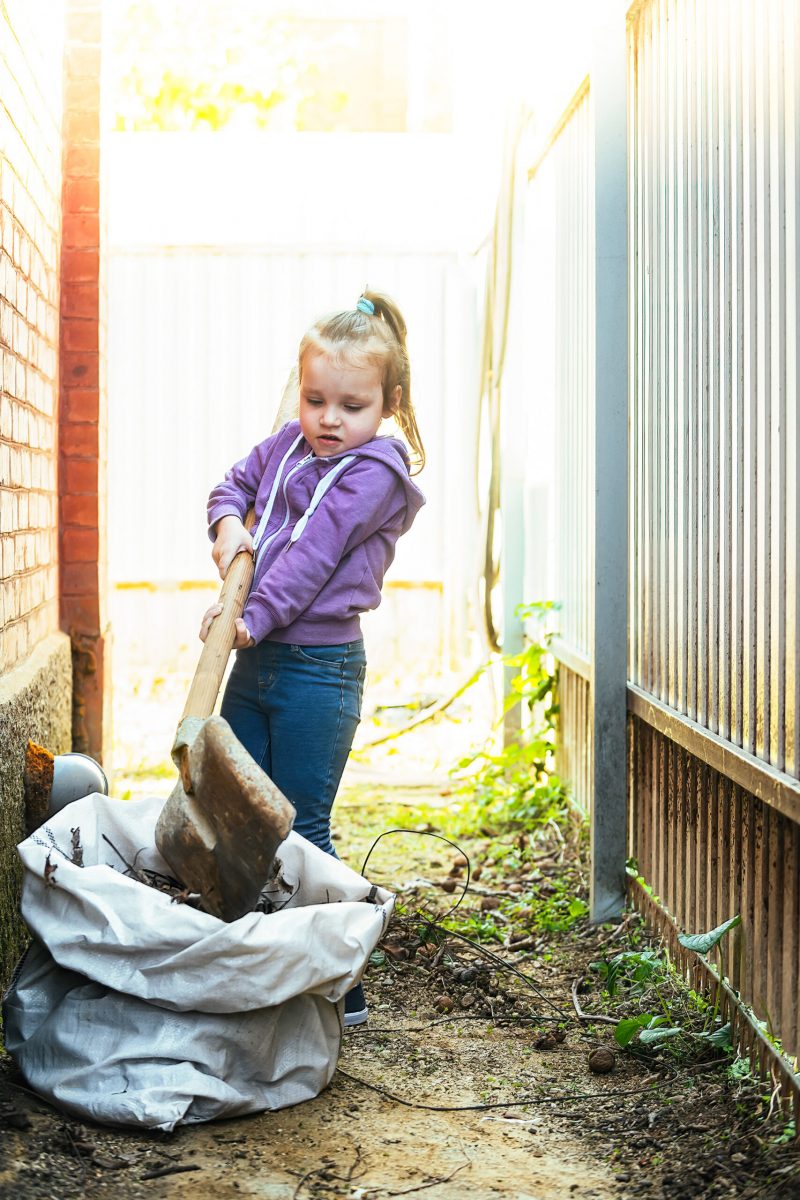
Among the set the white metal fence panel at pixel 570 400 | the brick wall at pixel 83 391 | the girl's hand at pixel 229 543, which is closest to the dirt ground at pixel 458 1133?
the girl's hand at pixel 229 543

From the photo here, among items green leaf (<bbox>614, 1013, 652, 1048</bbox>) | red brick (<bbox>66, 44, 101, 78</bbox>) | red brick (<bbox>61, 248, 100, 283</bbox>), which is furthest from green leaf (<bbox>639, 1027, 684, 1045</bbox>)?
red brick (<bbox>66, 44, 101, 78</bbox>)

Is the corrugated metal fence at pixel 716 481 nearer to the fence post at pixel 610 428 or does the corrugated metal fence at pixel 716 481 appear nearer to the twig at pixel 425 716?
the fence post at pixel 610 428

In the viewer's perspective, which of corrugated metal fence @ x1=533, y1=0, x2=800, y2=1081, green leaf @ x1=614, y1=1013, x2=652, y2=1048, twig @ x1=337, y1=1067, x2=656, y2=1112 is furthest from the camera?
green leaf @ x1=614, y1=1013, x2=652, y2=1048

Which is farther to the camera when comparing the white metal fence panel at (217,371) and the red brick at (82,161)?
the white metal fence panel at (217,371)

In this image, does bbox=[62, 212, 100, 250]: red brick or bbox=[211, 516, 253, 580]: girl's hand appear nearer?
bbox=[211, 516, 253, 580]: girl's hand

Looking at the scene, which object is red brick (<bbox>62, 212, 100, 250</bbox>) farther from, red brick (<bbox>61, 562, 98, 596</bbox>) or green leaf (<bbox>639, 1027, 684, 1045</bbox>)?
green leaf (<bbox>639, 1027, 684, 1045</bbox>)

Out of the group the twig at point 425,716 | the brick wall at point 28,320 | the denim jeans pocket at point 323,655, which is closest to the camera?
the denim jeans pocket at point 323,655

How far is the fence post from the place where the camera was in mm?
3732

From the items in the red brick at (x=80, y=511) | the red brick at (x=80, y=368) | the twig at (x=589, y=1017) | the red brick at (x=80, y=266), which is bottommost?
the twig at (x=589, y=1017)

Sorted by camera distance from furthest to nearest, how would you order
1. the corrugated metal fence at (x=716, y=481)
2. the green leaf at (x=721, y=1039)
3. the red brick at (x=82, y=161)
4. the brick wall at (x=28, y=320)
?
the red brick at (x=82, y=161) → the brick wall at (x=28, y=320) → the green leaf at (x=721, y=1039) → the corrugated metal fence at (x=716, y=481)

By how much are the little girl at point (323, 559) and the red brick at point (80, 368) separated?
5.80ft

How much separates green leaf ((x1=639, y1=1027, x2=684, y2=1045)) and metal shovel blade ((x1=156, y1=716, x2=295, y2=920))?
0.94 meters

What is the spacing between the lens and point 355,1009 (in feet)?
10.1

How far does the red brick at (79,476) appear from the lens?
4.64m
